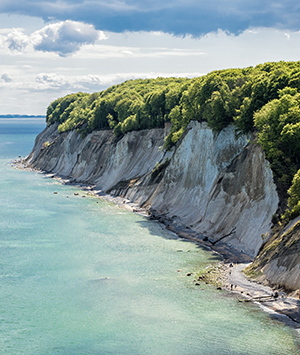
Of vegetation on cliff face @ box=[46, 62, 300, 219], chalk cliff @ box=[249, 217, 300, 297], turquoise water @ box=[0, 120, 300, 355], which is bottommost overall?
turquoise water @ box=[0, 120, 300, 355]

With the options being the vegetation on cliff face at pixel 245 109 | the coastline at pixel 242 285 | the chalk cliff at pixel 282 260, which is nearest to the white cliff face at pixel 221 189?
the coastline at pixel 242 285

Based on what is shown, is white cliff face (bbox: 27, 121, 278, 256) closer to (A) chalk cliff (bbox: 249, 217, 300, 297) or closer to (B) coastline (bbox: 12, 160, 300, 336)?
(B) coastline (bbox: 12, 160, 300, 336)

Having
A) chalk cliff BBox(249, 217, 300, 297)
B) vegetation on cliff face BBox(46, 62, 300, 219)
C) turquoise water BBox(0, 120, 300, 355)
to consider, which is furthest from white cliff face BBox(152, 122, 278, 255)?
turquoise water BBox(0, 120, 300, 355)

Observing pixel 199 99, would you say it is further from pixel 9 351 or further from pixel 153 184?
pixel 9 351

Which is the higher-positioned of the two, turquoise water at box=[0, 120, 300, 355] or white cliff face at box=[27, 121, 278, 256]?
white cliff face at box=[27, 121, 278, 256]

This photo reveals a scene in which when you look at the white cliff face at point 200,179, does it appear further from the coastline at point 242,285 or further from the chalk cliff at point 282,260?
the chalk cliff at point 282,260
